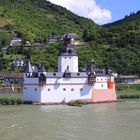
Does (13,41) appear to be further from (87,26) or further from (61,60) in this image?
(61,60)

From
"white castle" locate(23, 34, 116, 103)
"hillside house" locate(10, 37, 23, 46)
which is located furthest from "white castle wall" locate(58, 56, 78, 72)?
"hillside house" locate(10, 37, 23, 46)

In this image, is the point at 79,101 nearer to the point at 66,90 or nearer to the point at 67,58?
the point at 66,90

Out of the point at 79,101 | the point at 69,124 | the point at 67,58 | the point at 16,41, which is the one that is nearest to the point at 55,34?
the point at 16,41

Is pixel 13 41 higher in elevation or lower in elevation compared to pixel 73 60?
higher

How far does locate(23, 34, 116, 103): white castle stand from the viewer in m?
53.8

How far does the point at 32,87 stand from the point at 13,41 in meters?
63.0

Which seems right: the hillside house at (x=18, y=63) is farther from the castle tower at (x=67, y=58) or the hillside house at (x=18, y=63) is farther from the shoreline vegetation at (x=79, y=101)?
the castle tower at (x=67, y=58)

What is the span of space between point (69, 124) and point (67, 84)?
1931 centimetres

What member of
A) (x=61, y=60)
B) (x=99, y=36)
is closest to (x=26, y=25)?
(x=99, y=36)

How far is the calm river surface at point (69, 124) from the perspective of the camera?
98.2ft

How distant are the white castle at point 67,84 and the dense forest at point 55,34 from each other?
27.2 meters

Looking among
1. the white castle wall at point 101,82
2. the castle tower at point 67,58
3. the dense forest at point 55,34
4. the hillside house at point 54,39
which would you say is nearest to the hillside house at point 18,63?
the dense forest at point 55,34

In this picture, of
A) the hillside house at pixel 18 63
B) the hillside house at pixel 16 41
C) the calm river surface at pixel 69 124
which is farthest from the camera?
the hillside house at pixel 16 41

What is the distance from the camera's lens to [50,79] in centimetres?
5388
